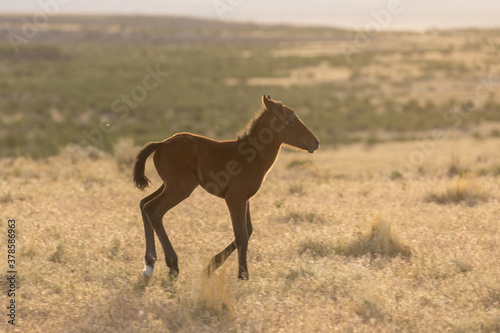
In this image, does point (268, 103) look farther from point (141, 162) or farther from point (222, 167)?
point (141, 162)

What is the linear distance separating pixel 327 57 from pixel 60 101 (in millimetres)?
41415

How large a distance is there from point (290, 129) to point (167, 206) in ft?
5.49

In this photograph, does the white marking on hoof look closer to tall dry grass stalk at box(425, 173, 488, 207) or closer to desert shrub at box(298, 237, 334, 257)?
desert shrub at box(298, 237, 334, 257)

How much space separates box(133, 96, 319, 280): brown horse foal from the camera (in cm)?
700

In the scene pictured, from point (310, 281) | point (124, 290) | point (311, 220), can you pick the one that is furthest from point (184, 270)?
point (311, 220)

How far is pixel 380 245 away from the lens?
8570 mm

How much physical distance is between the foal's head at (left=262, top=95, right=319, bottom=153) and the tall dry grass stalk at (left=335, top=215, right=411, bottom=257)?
6.12 ft

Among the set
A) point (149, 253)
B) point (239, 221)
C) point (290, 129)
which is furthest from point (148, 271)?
point (290, 129)

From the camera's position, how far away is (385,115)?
32125mm

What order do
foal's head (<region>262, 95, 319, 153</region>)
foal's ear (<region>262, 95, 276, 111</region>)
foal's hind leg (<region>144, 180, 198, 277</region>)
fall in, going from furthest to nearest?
foal's head (<region>262, 95, 319, 153</region>) → foal's ear (<region>262, 95, 276, 111</region>) → foal's hind leg (<region>144, 180, 198, 277</region>)

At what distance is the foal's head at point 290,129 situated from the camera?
23.7 feet

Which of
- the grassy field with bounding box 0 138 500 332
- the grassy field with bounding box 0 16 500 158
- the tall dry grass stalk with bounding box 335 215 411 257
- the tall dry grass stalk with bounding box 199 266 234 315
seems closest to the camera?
the grassy field with bounding box 0 138 500 332

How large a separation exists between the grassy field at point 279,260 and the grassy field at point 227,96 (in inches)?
176

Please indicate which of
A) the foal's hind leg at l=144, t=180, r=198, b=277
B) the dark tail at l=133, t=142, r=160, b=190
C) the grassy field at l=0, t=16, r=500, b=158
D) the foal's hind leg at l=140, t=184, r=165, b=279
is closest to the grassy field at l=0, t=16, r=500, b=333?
the foal's hind leg at l=140, t=184, r=165, b=279
